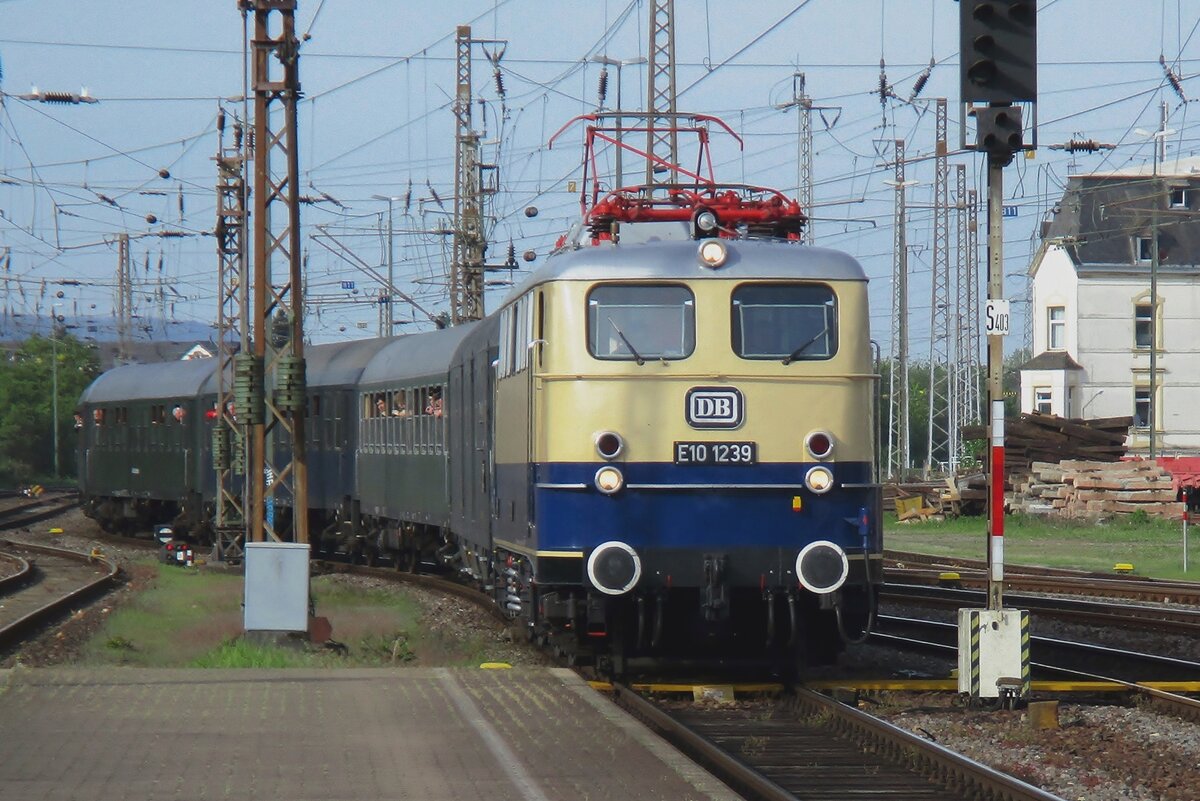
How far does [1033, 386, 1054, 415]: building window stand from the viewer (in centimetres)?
5981

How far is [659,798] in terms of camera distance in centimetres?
792

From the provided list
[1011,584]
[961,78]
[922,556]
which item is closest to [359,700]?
[961,78]

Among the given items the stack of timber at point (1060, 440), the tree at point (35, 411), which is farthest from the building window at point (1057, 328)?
the tree at point (35, 411)

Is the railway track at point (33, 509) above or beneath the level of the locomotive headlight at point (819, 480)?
beneath


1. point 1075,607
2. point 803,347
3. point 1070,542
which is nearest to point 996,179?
point 803,347

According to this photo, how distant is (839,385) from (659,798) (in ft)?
15.9

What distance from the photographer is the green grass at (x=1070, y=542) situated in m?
28.0

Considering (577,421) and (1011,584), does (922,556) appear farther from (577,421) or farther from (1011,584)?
(577,421)

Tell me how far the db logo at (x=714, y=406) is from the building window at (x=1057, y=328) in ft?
166

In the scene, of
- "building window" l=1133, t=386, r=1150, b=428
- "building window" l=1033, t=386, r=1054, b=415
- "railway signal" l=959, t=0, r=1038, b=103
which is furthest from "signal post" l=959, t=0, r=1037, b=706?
Result: "building window" l=1033, t=386, r=1054, b=415

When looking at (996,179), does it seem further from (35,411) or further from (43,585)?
(35,411)

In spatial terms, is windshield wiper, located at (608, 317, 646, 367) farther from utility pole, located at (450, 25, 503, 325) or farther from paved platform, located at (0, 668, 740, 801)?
utility pole, located at (450, 25, 503, 325)

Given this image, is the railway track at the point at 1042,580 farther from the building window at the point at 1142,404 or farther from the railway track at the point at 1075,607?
the building window at the point at 1142,404

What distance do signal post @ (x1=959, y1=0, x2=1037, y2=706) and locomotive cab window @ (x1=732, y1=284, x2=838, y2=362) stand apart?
123cm
